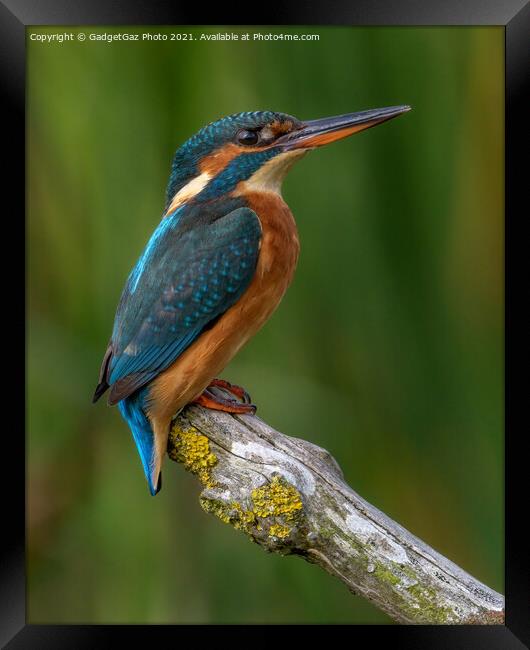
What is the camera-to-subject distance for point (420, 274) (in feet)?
12.3

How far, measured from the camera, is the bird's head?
3320 mm

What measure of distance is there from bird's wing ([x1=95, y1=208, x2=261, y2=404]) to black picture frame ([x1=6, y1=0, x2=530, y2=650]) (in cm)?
43

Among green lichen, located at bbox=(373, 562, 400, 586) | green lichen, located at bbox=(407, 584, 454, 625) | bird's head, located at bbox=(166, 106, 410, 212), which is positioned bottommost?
green lichen, located at bbox=(407, 584, 454, 625)

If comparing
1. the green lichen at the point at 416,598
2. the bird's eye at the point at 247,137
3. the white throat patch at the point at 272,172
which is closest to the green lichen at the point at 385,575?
the green lichen at the point at 416,598

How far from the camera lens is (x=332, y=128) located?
3.34 m

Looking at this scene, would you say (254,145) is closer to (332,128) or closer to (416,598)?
(332,128)

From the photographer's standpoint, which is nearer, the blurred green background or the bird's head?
the bird's head

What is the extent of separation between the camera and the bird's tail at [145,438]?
3150 millimetres

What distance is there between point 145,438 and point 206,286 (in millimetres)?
528

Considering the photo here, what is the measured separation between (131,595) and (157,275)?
1287mm

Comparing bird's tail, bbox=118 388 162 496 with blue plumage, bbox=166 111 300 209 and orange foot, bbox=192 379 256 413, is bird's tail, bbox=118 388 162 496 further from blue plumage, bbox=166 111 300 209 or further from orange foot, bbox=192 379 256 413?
blue plumage, bbox=166 111 300 209

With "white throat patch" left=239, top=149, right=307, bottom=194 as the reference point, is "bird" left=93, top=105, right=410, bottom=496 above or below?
below

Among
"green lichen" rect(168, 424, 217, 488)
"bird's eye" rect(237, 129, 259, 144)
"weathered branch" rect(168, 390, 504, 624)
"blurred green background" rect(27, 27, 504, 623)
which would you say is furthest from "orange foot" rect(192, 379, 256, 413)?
"bird's eye" rect(237, 129, 259, 144)

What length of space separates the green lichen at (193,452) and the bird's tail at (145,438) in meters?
0.06
